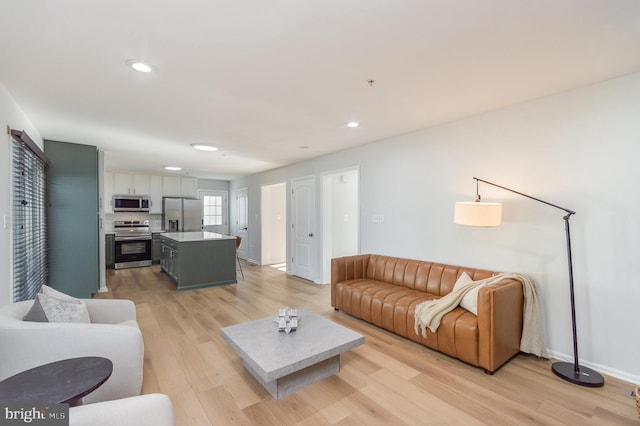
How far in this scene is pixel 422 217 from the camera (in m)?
3.76

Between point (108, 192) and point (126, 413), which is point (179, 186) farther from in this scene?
point (126, 413)

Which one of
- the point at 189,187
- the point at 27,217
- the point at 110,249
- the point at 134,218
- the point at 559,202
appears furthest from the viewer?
the point at 189,187

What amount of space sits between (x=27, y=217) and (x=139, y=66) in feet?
7.55

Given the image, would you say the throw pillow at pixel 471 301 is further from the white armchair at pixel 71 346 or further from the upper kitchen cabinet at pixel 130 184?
the upper kitchen cabinet at pixel 130 184

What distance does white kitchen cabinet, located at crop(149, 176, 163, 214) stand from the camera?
24.9 feet

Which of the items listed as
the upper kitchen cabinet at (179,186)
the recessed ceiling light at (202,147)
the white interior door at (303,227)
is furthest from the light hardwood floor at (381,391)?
the upper kitchen cabinet at (179,186)

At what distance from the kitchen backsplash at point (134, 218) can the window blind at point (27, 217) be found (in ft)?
12.3

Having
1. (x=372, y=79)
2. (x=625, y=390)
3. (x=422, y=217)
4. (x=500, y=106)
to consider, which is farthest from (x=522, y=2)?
(x=625, y=390)

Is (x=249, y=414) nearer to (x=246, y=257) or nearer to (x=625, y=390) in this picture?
(x=625, y=390)

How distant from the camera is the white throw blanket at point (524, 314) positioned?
2.65m

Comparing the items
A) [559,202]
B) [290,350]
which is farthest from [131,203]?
[559,202]

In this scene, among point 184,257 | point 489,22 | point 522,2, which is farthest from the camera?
point 184,257

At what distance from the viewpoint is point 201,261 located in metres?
5.18

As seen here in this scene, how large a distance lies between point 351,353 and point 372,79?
8.21 ft
